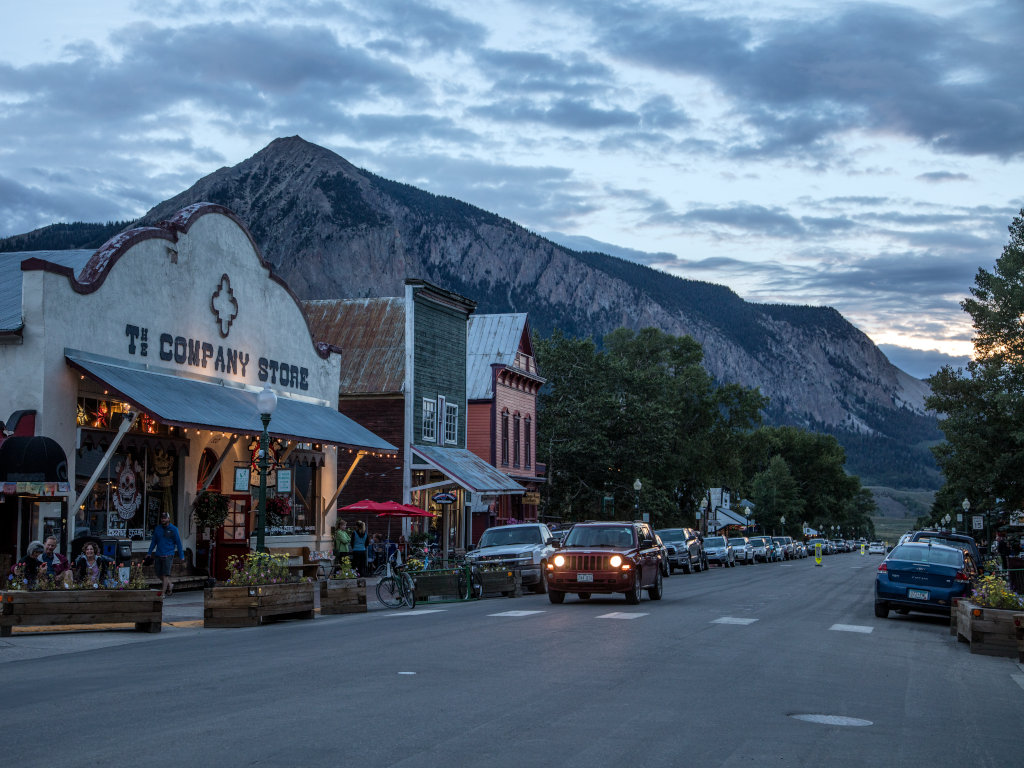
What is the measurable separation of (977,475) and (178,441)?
32.6 metres

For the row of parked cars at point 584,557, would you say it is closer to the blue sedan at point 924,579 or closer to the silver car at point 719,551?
the blue sedan at point 924,579

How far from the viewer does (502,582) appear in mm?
28641

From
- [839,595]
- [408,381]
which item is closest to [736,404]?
[408,381]

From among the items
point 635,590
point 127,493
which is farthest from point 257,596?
point 635,590

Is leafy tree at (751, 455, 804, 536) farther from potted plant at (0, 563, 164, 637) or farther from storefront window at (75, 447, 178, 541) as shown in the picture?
potted plant at (0, 563, 164, 637)

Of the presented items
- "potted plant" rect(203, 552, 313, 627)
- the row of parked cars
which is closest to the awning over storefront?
the row of parked cars

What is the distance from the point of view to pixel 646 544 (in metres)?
26.2

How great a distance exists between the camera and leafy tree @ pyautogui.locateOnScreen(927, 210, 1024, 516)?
45375mm

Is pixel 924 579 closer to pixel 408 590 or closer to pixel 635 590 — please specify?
pixel 635 590

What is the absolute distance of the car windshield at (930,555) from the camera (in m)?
23.5

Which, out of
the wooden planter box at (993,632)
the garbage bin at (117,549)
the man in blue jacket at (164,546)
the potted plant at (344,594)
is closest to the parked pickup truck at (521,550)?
the potted plant at (344,594)

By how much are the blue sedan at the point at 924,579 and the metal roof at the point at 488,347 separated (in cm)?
2783

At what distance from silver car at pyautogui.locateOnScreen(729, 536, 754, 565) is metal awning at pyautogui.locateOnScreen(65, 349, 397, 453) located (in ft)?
124

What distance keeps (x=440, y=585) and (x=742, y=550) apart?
148 feet
